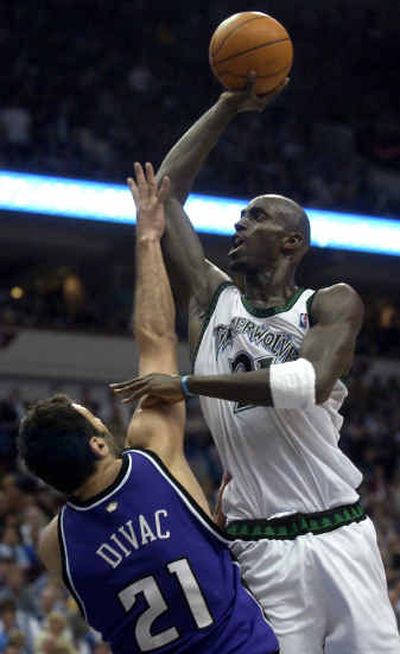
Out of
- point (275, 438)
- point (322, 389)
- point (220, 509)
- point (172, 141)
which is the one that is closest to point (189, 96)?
point (172, 141)

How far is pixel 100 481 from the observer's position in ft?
14.0

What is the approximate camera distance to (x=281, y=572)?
5.04 m

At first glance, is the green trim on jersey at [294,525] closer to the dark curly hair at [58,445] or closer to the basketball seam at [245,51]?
the dark curly hair at [58,445]

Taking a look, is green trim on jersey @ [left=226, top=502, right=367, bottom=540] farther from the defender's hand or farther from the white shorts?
the defender's hand

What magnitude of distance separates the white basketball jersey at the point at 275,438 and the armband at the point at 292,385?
25cm

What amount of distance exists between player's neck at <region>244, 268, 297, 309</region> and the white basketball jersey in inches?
1.9

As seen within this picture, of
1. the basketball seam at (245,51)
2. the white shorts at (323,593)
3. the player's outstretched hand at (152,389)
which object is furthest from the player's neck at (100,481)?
the basketball seam at (245,51)

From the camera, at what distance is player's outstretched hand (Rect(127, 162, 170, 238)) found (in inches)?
202

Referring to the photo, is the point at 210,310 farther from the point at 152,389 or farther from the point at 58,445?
the point at 58,445

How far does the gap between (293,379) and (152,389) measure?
0.51m

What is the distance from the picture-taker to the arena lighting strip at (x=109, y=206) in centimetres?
1944

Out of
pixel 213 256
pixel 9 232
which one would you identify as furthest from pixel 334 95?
pixel 9 232

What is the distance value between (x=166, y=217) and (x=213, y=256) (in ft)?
53.7

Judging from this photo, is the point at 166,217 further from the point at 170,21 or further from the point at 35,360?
the point at 170,21
